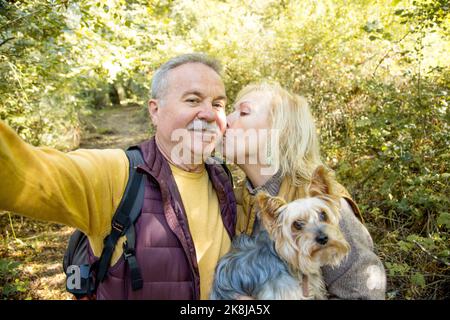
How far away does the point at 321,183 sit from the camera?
2473mm

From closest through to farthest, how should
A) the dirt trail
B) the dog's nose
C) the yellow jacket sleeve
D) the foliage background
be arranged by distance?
the yellow jacket sleeve
the dog's nose
the foliage background
the dirt trail

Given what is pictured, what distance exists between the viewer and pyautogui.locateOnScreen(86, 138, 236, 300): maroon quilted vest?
7.77 feet

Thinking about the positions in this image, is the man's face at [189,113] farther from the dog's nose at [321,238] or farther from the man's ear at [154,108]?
the dog's nose at [321,238]

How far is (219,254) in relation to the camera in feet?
9.05

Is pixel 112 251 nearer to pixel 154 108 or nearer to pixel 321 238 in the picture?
pixel 154 108

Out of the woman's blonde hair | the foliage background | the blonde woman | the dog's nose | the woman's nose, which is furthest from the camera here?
the foliage background

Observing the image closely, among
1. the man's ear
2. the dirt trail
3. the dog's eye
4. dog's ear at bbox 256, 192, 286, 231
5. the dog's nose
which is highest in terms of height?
the man's ear

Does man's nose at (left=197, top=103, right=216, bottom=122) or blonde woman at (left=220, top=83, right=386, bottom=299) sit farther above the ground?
man's nose at (left=197, top=103, right=216, bottom=122)

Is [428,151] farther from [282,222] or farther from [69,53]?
[69,53]

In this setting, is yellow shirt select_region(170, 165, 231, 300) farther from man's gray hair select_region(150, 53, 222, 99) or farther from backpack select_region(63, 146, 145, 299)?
man's gray hair select_region(150, 53, 222, 99)

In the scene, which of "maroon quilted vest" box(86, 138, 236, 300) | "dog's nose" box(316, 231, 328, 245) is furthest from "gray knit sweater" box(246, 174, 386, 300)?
"maroon quilted vest" box(86, 138, 236, 300)

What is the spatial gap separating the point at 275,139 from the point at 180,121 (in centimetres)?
88

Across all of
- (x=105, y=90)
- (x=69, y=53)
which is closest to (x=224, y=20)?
(x=69, y=53)

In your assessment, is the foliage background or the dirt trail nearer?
the foliage background
